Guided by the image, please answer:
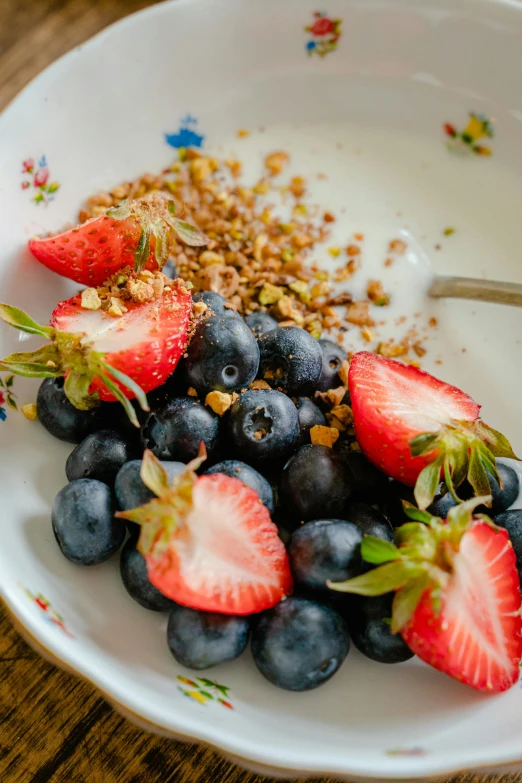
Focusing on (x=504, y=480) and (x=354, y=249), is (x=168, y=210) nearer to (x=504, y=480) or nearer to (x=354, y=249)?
(x=354, y=249)

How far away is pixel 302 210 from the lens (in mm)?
1094

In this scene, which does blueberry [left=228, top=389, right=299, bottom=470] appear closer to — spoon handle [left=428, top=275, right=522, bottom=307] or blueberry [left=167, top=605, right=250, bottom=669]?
blueberry [left=167, top=605, right=250, bottom=669]

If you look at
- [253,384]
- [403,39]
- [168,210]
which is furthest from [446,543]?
[403,39]

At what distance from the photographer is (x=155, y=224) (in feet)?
2.83

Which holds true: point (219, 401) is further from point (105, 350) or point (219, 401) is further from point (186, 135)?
point (186, 135)

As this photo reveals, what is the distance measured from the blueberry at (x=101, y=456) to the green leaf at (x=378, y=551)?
29cm

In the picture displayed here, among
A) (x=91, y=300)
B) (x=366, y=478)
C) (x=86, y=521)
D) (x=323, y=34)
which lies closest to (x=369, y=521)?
(x=366, y=478)

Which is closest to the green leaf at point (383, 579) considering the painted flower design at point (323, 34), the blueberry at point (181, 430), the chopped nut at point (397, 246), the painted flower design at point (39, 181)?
the blueberry at point (181, 430)

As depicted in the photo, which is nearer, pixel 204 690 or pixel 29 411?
pixel 204 690

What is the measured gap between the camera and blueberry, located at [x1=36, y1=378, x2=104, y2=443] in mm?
824

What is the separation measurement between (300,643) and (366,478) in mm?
215

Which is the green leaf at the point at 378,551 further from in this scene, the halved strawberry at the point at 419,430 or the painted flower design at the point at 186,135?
the painted flower design at the point at 186,135

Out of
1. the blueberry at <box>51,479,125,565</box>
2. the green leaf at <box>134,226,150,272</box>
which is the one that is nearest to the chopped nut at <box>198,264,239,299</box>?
the green leaf at <box>134,226,150,272</box>

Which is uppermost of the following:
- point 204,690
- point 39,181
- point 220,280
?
point 39,181
